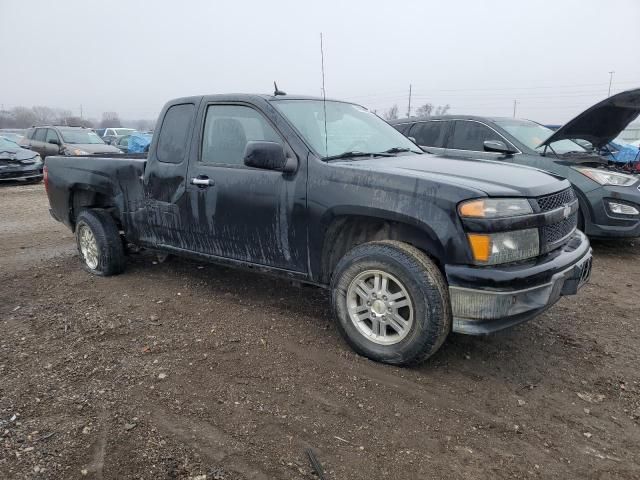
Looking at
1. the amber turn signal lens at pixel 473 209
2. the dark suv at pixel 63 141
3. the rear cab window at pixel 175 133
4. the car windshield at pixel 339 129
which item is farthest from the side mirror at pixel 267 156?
the dark suv at pixel 63 141

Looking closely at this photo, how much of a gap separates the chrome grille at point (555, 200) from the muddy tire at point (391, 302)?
0.78 metres

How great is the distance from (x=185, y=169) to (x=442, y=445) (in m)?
2.98

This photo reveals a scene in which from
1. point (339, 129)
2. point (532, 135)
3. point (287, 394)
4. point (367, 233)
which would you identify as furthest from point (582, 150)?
point (287, 394)

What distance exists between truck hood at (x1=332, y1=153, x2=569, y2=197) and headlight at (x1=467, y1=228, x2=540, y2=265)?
24 cm

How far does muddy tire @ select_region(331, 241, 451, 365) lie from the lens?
2.93 metres

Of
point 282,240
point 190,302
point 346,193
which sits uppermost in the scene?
point 346,193

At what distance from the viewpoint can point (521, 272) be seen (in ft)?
9.15

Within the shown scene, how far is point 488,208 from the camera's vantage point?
279 cm

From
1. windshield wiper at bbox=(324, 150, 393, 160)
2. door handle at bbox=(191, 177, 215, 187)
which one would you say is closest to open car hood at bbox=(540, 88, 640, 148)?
windshield wiper at bbox=(324, 150, 393, 160)

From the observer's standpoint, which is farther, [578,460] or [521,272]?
[521,272]

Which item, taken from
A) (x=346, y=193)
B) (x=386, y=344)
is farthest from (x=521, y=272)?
(x=346, y=193)

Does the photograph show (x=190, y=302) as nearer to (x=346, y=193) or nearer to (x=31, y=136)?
(x=346, y=193)

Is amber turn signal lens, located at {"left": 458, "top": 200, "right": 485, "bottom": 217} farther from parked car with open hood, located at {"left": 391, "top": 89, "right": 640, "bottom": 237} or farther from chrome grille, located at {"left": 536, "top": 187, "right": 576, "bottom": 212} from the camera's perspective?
parked car with open hood, located at {"left": 391, "top": 89, "right": 640, "bottom": 237}

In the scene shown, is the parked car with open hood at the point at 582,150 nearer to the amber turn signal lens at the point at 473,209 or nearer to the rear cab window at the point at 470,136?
the rear cab window at the point at 470,136
